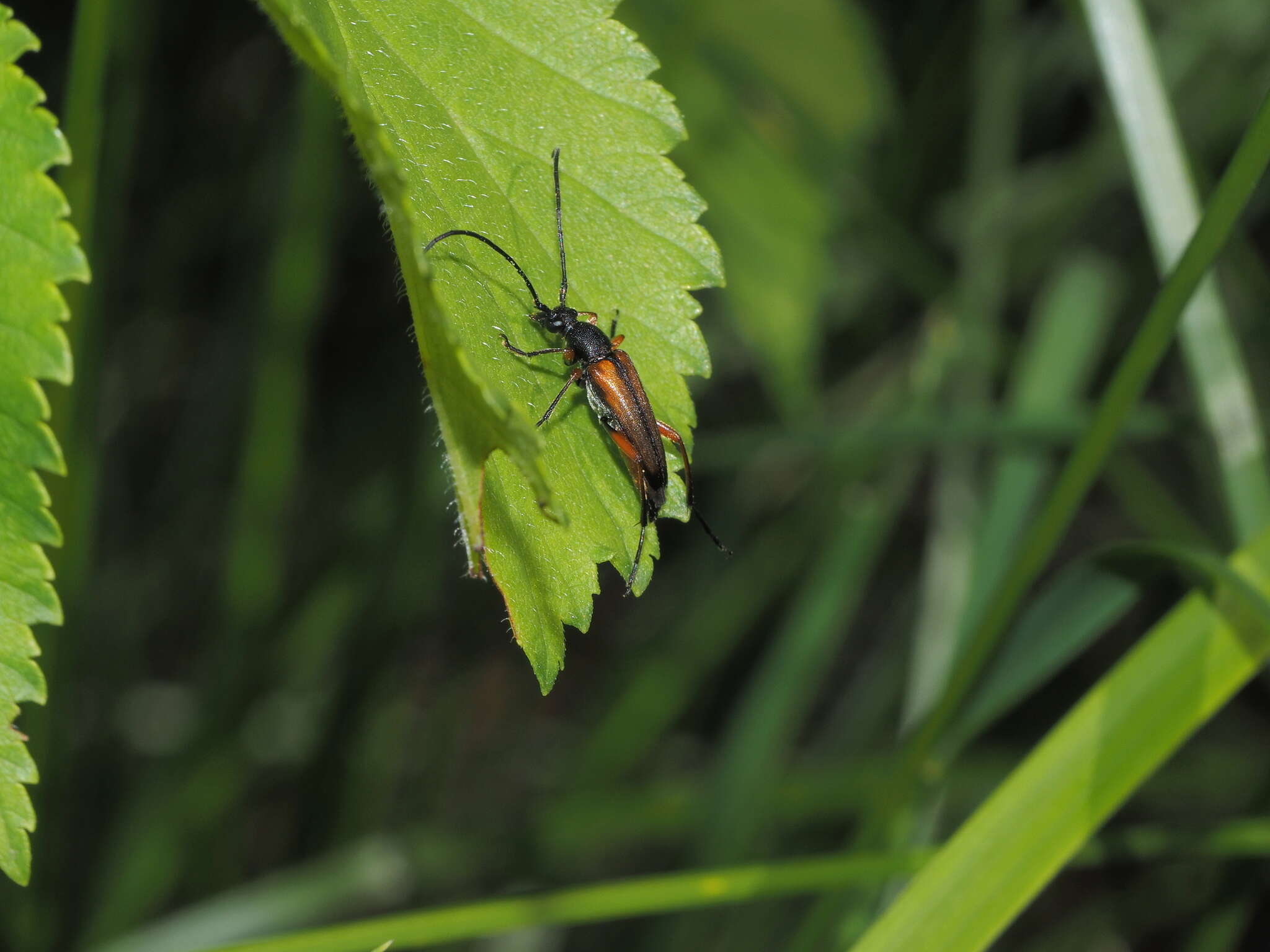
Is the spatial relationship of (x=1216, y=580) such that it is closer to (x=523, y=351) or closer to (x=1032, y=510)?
(x=523, y=351)

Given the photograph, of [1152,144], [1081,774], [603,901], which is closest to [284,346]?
[603,901]

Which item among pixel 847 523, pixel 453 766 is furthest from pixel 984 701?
pixel 453 766

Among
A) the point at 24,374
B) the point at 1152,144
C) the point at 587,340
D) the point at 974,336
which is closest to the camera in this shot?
the point at 24,374

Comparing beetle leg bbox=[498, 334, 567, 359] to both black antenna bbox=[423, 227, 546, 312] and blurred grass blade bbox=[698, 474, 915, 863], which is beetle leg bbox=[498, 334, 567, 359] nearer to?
black antenna bbox=[423, 227, 546, 312]

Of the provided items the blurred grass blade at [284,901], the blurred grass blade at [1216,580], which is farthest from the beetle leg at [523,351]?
the blurred grass blade at [284,901]

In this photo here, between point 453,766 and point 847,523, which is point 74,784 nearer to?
point 453,766

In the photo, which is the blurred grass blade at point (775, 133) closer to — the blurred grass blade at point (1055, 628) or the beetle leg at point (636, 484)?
the blurred grass blade at point (1055, 628)

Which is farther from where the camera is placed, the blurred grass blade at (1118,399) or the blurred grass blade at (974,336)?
the blurred grass blade at (974,336)

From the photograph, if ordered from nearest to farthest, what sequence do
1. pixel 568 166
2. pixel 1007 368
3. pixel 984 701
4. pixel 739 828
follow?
pixel 568 166 → pixel 984 701 → pixel 739 828 → pixel 1007 368
